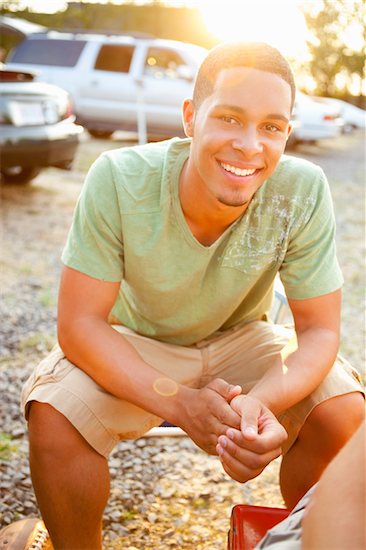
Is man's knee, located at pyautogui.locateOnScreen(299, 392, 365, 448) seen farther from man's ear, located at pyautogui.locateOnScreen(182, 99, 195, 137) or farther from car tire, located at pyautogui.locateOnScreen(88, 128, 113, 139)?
car tire, located at pyautogui.locateOnScreen(88, 128, 113, 139)

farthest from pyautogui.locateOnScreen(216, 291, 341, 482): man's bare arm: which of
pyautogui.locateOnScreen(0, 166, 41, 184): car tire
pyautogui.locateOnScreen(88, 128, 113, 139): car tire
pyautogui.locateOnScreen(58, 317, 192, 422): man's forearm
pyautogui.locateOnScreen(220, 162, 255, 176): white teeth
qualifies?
pyautogui.locateOnScreen(88, 128, 113, 139): car tire

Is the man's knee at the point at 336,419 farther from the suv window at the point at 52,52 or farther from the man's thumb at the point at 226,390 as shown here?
the suv window at the point at 52,52

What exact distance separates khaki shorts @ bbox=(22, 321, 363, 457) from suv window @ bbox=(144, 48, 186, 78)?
1001 centimetres

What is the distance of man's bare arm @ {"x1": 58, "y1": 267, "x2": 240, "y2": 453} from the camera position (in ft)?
6.72

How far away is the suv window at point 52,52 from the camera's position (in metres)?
12.8

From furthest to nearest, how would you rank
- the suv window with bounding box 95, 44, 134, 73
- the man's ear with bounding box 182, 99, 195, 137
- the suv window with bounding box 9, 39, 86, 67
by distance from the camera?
the suv window with bounding box 9, 39, 86, 67
the suv window with bounding box 95, 44, 134, 73
the man's ear with bounding box 182, 99, 195, 137

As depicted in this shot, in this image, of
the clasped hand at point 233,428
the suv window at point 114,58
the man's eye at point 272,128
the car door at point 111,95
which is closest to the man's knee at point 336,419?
the clasped hand at point 233,428

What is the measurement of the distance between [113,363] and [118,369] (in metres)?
0.03

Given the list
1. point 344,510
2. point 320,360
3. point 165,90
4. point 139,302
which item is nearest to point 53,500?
point 139,302

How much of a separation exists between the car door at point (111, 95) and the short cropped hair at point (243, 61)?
10.1 metres

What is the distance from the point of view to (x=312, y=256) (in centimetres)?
227

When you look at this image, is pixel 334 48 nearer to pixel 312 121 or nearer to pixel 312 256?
pixel 312 121

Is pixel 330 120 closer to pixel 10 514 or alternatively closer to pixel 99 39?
pixel 99 39

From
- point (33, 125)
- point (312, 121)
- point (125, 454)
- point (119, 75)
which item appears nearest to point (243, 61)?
point (125, 454)
